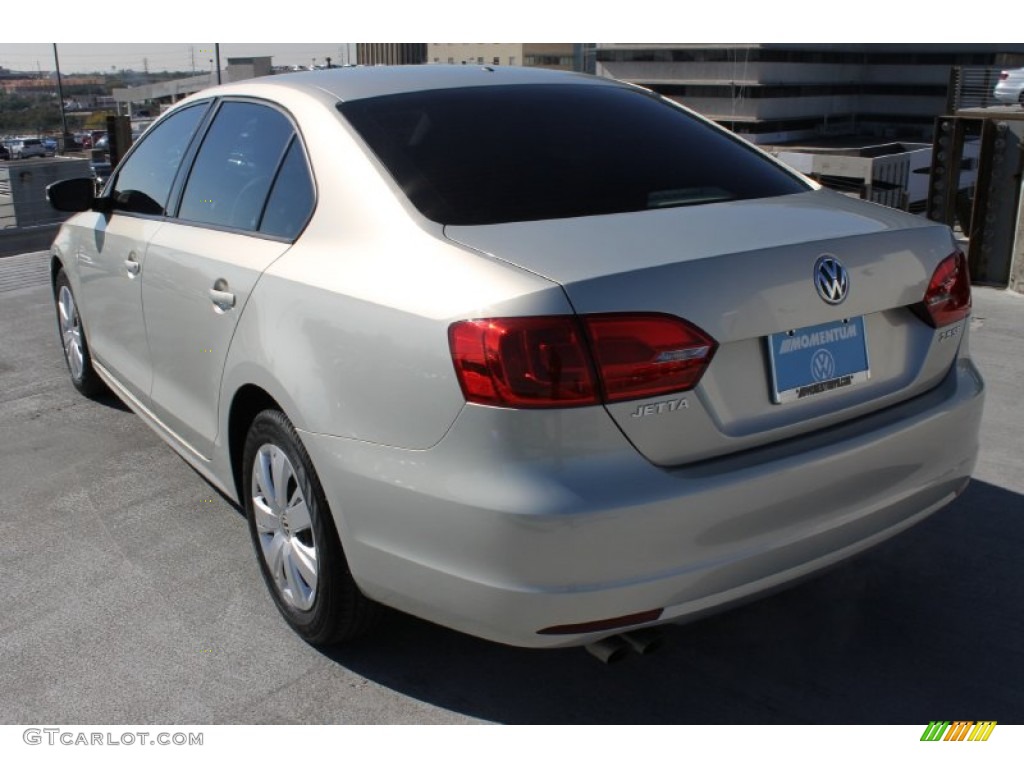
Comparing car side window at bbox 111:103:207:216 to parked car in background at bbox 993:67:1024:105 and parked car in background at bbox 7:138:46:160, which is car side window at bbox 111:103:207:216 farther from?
parked car in background at bbox 7:138:46:160

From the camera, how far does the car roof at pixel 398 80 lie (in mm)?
3369

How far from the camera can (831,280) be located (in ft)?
8.34

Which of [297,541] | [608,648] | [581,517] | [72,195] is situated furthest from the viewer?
[72,195]

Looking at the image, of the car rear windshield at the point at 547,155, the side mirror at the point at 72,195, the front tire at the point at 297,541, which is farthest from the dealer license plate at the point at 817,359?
the side mirror at the point at 72,195

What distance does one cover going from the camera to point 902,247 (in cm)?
275

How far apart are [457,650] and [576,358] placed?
4.14 feet

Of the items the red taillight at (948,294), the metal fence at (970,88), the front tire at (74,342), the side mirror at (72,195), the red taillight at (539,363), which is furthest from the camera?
the metal fence at (970,88)

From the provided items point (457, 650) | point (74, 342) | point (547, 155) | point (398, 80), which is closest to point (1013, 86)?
point (74, 342)

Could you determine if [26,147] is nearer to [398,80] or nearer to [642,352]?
[398,80]

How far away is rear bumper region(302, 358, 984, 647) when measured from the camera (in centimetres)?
227

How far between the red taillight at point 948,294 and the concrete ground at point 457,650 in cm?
97

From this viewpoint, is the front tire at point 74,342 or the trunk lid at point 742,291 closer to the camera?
the trunk lid at point 742,291

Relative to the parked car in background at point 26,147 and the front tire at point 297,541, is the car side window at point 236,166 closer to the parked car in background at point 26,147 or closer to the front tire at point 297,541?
the front tire at point 297,541

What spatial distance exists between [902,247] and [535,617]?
4.48 feet
